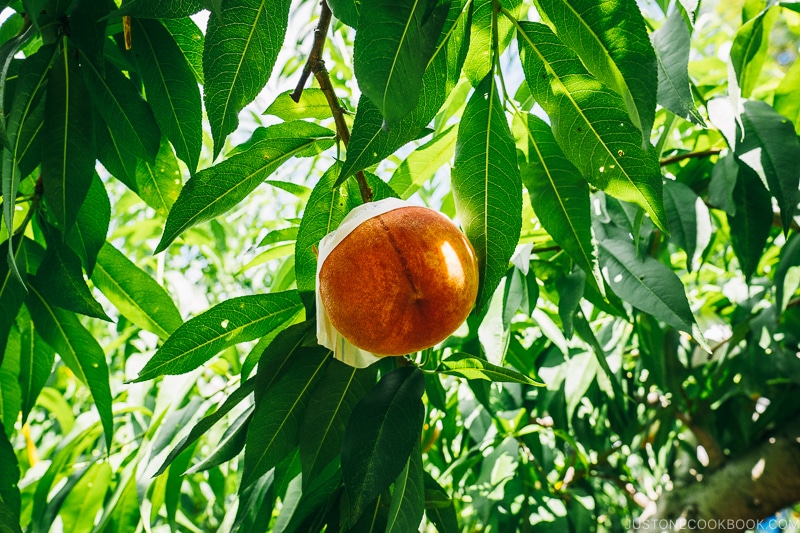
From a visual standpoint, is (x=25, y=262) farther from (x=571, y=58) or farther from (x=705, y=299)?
(x=705, y=299)

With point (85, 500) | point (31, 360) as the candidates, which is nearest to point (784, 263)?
point (31, 360)

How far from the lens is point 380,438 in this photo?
25.7 inches

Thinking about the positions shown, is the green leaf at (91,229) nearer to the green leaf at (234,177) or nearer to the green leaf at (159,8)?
the green leaf at (234,177)

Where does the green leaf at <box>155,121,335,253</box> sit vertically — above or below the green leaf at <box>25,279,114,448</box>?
above

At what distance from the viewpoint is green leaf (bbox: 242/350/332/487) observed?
28.3 inches

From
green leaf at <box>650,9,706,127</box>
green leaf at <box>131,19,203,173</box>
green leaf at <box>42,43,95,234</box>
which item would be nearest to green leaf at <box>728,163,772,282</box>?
green leaf at <box>650,9,706,127</box>

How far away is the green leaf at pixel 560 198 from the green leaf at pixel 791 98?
534 mm

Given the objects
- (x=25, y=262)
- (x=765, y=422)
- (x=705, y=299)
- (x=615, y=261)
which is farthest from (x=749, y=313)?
(x=25, y=262)

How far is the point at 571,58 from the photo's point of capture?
2.15 ft

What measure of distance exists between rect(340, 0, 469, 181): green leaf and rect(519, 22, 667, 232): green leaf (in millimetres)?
77

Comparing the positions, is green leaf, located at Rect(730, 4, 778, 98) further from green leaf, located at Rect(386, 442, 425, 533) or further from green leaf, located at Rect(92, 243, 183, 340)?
green leaf, located at Rect(92, 243, 183, 340)

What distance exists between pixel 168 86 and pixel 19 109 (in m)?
0.17

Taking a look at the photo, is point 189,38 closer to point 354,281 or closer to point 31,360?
point 354,281

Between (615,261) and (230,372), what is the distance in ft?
3.11
